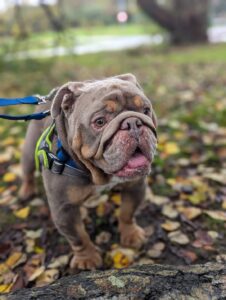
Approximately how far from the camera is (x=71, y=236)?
7.77 ft

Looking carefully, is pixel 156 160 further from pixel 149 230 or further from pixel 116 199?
pixel 149 230

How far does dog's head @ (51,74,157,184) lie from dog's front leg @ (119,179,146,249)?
0.52 meters

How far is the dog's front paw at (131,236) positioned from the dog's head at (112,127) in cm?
83

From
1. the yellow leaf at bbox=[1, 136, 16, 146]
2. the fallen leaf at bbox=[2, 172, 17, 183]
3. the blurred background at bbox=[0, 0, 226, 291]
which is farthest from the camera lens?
the yellow leaf at bbox=[1, 136, 16, 146]

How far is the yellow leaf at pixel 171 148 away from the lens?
3.89m

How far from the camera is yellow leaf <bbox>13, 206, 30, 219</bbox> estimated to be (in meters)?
3.12

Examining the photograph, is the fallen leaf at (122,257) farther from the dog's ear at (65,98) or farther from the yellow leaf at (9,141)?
the yellow leaf at (9,141)

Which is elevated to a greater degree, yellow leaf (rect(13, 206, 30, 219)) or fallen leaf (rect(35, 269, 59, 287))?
yellow leaf (rect(13, 206, 30, 219))

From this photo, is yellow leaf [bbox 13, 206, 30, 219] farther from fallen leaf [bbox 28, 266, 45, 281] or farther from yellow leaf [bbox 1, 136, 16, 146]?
yellow leaf [bbox 1, 136, 16, 146]

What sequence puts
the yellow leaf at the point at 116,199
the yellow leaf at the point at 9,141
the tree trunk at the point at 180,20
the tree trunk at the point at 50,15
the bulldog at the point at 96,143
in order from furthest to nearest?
the tree trunk at the point at 180,20 < the tree trunk at the point at 50,15 < the yellow leaf at the point at 9,141 < the yellow leaf at the point at 116,199 < the bulldog at the point at 96,143

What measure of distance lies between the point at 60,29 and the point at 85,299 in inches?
240

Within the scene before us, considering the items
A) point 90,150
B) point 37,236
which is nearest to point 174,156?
point 37,236

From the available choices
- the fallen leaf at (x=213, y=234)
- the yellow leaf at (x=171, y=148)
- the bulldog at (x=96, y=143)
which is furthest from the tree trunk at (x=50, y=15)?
the fallen leaf at (x=213, y=234)

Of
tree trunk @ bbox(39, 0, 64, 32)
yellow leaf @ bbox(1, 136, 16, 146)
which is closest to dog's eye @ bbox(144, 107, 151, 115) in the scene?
yellow leaf @ bbox(1, 136, 16, 146)
